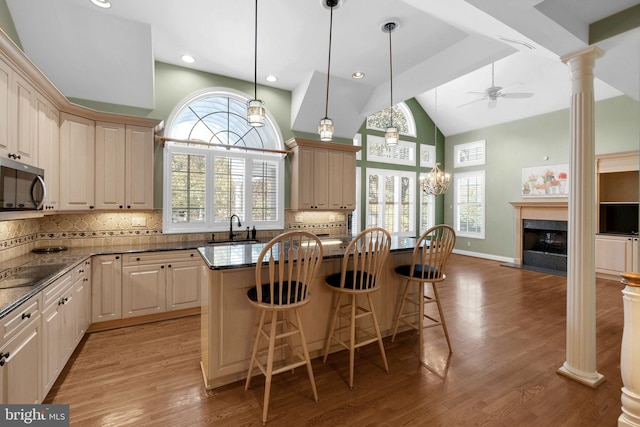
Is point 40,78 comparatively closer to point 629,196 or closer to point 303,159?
point 303,159

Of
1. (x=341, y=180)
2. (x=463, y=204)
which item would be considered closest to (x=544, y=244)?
(x=463, y=204)

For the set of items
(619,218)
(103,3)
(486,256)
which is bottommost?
(486,256)

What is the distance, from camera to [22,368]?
1668 millimetres

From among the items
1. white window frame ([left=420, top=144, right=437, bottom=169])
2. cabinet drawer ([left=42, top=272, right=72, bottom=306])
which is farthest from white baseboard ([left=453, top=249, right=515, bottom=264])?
cabinet drawer ([left=42, top=272, right=72, bottom=306])

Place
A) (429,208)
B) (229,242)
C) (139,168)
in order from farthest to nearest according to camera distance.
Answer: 1. (429,208)
2. (229,242)
3. (139,168)

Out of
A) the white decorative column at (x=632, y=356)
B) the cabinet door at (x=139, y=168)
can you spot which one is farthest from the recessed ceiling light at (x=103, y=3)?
the white decorative column at (x=632, y=356)

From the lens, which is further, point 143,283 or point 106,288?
point 143,283

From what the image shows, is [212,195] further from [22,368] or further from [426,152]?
[426,152]

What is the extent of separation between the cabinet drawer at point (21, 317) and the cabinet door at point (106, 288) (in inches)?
55.5

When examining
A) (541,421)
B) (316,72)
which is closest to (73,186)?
(316,72)

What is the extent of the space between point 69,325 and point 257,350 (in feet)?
5.61

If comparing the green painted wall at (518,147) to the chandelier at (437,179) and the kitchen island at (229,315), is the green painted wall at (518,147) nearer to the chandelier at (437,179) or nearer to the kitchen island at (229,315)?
the chandelier at (437,179)

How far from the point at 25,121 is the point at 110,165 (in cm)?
110

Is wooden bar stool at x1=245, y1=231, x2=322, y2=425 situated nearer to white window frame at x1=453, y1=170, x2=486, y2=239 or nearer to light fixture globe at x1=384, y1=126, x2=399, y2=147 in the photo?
light fixture globe at x1=384, y1=126, x2=399, y2=147
